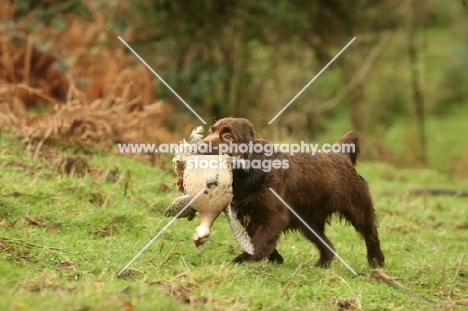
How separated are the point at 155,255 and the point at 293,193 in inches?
52.3

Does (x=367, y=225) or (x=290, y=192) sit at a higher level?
(x=290, y=192)

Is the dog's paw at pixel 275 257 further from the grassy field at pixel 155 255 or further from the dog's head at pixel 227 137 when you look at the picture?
the dog's head at pixel 227 137

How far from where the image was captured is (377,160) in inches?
631

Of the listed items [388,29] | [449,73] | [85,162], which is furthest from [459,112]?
[85,162]

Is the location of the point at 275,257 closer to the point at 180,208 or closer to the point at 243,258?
the point at 243,258

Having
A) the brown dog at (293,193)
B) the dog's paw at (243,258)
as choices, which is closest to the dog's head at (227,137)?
the brown dog at (293,193)

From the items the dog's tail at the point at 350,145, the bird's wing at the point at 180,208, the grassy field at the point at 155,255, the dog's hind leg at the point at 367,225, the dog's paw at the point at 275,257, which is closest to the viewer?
the grassy field at the point at 155,255

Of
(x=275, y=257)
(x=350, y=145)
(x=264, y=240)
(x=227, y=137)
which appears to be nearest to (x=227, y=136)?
(x=227, y=137)

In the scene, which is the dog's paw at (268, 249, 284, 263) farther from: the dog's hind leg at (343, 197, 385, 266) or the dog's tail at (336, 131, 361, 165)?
the dog's tail at (336, 131, 361, 165)

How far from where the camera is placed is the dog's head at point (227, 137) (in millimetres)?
5820

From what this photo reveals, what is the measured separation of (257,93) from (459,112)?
11.5 m

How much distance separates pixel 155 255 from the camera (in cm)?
623

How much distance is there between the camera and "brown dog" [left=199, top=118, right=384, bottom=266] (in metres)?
6.04

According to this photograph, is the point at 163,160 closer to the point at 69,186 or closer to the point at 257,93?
the point at 69,186
